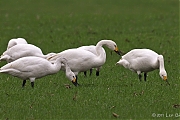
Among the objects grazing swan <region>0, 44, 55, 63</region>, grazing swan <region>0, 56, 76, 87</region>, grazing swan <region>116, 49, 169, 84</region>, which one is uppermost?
grazing swan <region>0, 44, 55, 63</region>

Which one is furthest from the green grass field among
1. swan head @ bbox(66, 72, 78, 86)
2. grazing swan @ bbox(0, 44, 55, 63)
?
grazing swan @ bbox(0, 44, 55, 63)

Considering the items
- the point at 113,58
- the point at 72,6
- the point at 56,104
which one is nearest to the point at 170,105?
the point at 56,104

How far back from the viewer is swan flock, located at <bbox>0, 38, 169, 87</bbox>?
11.4m

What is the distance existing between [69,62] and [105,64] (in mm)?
3410

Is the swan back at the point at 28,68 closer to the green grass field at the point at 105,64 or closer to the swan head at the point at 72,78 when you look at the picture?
the green grass field at the point at 105,64

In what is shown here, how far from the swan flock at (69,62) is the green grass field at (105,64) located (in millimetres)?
308

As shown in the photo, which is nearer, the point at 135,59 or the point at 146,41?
the point at 135,59

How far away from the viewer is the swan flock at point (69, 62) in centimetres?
1141

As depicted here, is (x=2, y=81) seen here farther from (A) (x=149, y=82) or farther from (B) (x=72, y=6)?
(B) (x=72, y=6)

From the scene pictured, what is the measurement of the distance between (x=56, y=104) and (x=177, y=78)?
390 centimetres

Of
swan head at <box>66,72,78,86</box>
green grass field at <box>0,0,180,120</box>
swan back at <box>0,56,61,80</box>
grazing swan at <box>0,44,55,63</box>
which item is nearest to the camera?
green grass field at <box>0,0,180,120</box>

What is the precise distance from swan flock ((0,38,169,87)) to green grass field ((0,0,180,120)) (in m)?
0.31

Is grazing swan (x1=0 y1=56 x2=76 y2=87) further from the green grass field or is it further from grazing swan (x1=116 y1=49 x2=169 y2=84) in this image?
grazing swan (x1=116 y1=49 x2=169 y2=84)

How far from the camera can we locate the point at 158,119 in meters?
8.72
